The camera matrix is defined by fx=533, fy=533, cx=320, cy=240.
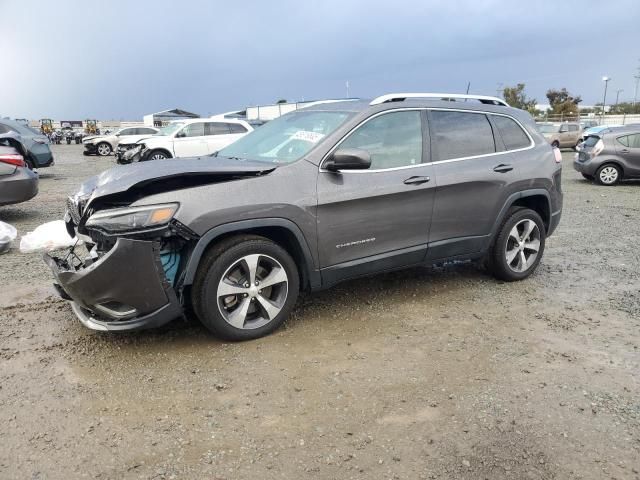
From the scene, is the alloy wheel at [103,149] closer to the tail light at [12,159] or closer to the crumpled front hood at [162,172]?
the tail light at [12,159]

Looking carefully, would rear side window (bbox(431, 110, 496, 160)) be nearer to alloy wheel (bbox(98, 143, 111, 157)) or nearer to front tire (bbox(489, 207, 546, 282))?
front tire (bbox(489, 207, 546, 282))

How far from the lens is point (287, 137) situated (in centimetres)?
450

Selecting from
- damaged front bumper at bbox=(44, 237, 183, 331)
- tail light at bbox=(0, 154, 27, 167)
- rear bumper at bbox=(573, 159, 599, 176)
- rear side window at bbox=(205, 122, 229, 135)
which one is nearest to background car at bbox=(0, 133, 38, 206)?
Result: tail light at bbox=(0, 154, 27, 167)

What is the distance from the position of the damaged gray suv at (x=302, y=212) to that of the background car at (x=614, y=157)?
9850mm

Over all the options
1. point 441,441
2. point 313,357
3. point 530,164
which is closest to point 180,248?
point 313,357

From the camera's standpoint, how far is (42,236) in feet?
17.1

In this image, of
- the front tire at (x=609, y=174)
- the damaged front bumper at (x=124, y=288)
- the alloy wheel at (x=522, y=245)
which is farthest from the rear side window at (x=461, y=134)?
the front tire at (x=609, y=174)

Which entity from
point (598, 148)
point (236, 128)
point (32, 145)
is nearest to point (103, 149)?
point (236, 128)

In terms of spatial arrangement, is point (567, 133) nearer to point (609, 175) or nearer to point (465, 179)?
point (609, 175)

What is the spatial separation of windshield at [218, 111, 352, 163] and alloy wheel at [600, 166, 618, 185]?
11623mm

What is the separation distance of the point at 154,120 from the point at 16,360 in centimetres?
5069

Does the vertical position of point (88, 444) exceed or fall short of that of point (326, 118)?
it falls short

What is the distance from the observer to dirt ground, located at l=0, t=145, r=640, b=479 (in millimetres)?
2623

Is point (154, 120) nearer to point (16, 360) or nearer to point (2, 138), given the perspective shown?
point (2, 138)
